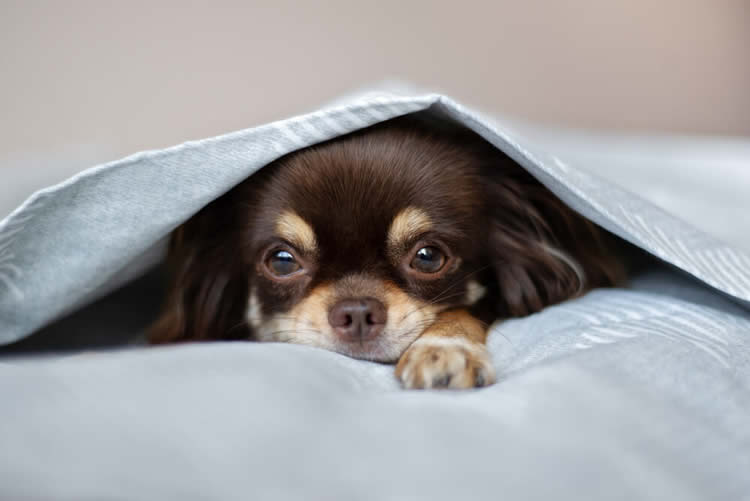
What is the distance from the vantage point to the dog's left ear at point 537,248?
1393 millimetres

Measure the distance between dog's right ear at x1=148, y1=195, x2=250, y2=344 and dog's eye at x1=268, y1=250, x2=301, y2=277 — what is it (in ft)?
0.42

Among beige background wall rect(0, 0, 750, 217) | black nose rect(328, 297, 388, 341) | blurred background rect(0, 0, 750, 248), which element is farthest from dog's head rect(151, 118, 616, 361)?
beige background wall rect(0, 0, 750, 217)

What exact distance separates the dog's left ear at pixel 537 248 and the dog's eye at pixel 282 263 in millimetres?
453

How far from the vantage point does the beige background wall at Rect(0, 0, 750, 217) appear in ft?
8.77

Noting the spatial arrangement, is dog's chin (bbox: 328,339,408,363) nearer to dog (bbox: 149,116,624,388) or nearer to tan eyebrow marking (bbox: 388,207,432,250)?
dog (bbox: 149,116,624,388)

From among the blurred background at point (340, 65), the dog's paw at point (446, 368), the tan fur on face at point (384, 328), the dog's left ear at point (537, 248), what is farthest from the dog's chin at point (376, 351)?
the blurred background at point (340, 65)

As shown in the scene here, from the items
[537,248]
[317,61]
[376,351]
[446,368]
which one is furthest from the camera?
[317,61]

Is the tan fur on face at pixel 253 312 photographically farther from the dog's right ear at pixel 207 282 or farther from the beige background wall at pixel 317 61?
the beige background wall at pixel 317 61

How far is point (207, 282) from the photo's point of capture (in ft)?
4.97

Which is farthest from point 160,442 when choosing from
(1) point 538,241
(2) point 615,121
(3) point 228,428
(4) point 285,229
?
(2) point 615,121

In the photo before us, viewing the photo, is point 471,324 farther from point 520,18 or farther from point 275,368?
point 520,18

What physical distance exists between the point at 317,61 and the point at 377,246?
6.63ft

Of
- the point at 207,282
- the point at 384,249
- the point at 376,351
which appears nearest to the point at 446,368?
the point at 376,351

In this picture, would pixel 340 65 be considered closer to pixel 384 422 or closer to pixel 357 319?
pixel 357 319
